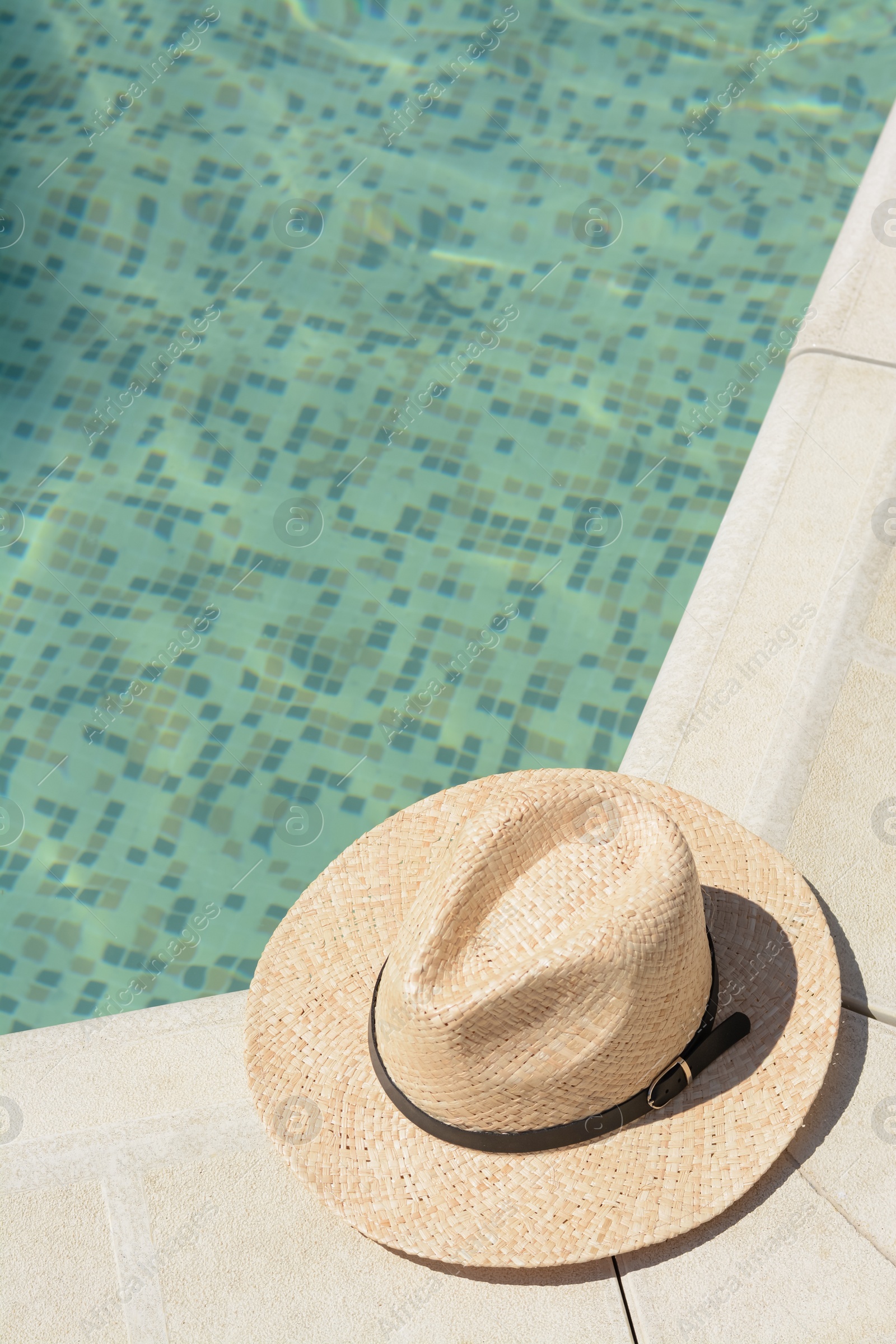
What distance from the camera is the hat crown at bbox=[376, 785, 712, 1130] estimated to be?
2.49m

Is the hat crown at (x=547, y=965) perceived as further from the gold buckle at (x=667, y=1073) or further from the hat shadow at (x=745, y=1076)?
the hat shadow at (x=745, y=1076)

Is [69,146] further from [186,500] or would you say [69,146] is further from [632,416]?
[632,416]

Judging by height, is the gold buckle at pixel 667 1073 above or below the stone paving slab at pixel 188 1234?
above

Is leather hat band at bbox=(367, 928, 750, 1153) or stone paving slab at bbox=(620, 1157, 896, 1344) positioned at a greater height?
leather hat band at bbox=(367, 928, 750, 1153)

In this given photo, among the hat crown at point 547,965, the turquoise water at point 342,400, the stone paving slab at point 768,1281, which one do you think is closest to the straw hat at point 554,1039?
the hat crown at point 547,965

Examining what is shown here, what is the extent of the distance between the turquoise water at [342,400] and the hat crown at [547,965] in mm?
1912

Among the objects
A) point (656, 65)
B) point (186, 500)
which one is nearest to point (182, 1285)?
point (186, 500)

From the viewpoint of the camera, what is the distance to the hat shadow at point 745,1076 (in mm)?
2908

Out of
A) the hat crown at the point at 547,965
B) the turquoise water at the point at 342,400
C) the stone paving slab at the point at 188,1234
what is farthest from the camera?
the turquoise water at the point at 342,400

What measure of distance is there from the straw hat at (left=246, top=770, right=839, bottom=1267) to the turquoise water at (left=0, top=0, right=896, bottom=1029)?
1447 millimetres

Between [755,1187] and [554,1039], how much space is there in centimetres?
91

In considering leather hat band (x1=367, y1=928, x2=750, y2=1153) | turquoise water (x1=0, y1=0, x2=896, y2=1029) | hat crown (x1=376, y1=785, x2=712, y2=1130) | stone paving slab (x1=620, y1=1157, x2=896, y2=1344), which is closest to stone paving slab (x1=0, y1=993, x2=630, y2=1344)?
stone paving slab (x1=620, y1=1157, x2=896, y2=1344)

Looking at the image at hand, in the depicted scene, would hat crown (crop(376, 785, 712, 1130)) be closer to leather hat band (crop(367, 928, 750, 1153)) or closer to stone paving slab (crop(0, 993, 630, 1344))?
leather hat band (crop(367, 928, 750, 1153))

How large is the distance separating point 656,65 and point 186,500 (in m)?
3.37
